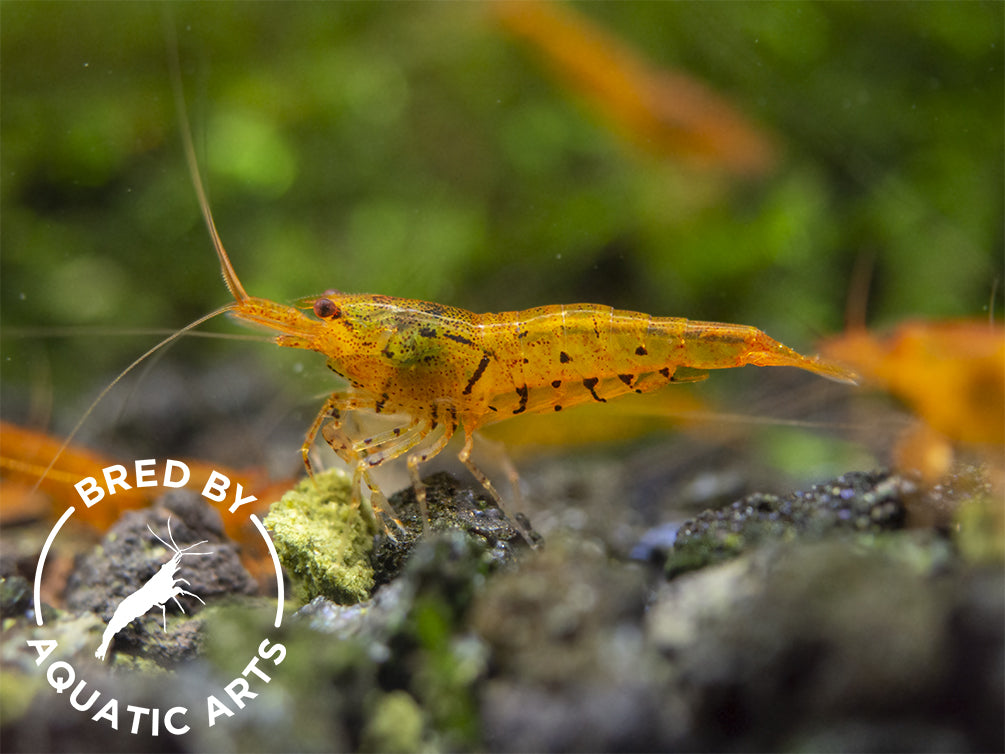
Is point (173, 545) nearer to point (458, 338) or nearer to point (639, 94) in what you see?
point (458, 338)

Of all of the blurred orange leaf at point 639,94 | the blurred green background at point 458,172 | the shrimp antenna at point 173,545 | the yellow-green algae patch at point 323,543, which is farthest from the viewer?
the blurred orange leaf at point 639,94

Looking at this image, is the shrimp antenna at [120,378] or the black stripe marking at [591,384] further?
the shrimp antenna at [120,378]

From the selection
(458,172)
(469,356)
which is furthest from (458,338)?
(458,172)

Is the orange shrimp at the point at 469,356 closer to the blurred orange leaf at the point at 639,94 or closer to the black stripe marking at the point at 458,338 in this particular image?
the black stripe marking at the point at 458,338

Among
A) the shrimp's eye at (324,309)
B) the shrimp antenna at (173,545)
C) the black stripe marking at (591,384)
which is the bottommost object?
the shrimp antenna at (173,545)

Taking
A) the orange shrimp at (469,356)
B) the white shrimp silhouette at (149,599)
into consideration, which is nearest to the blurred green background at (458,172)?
the orange shrimp at (469,356)

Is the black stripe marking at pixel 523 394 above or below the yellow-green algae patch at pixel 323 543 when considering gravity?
above

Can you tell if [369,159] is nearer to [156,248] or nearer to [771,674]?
[156,248]
